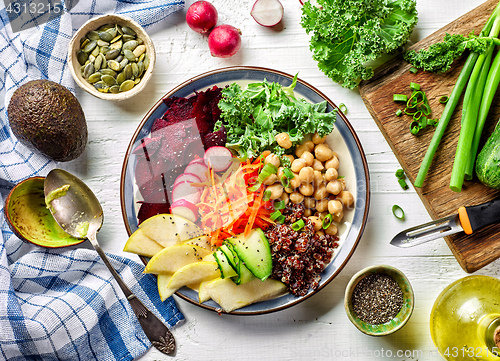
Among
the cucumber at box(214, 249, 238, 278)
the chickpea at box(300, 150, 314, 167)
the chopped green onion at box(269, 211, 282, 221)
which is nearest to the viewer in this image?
the cucumber at box(214, 249, 238, 278)

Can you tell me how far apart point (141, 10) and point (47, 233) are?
1.50m

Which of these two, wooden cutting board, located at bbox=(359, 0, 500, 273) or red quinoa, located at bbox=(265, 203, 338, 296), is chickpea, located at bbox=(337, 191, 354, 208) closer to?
red quinoa, located at bbox=(265, 203, 338, 296)

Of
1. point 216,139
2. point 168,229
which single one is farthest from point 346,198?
point 168,229

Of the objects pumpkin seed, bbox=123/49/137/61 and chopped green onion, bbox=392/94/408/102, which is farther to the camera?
pumpkin seed, bbox=123/49/137/61

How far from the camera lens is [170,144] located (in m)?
2.24

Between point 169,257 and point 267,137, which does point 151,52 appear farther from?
point 169,257

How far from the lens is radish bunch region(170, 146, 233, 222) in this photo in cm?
219

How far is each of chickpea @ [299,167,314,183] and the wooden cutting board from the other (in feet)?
1.82

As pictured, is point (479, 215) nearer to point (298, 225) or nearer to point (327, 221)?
point (327, 221)

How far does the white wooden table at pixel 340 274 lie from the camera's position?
2367mm

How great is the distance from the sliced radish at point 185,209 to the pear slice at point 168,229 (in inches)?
1.0

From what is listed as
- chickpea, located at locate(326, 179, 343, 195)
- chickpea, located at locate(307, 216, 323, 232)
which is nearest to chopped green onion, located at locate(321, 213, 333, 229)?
chickpea, located at locate(307, 216, 323, 232)

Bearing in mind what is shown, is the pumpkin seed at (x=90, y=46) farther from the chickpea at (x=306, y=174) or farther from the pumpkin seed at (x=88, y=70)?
the chickpea at (x=306, y=174)

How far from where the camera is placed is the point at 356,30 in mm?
2176
